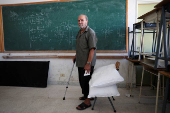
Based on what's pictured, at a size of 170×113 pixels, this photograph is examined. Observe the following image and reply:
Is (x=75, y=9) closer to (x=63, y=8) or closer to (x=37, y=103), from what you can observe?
(x=63, y=8)

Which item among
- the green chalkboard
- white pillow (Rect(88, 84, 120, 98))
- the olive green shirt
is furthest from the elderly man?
the green chalkboard

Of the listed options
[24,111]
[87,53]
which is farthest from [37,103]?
[87,53]

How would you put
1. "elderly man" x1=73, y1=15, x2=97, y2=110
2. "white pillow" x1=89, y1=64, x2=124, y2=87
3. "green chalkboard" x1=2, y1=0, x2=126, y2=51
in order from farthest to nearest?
"green chalkboard" x1=2, y1=0, x2=126, y2=51 < "elderly man" x1=73, y1=15, x2=97, y2=110 < "white pillow" x1=89, y1=64, x2=124, y2=87

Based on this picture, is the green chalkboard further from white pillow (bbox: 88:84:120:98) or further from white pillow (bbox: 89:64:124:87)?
white pillow (bbox: 88:84:120:98)

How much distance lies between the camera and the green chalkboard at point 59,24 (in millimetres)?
3477

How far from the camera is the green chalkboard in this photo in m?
3.48

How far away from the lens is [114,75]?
2.12 meters

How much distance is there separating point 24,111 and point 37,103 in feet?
1.08

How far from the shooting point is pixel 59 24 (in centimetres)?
370

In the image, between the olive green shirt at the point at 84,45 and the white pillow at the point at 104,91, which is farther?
the olive green shirt at the point at 84,45

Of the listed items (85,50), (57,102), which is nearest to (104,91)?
(85,50)

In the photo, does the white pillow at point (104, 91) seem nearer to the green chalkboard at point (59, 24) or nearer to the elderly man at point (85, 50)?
the elderly man at point (85, 50)

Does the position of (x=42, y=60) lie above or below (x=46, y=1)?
below

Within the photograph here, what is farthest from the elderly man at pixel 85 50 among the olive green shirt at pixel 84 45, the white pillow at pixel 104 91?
the white pillow at pixel 104 91
